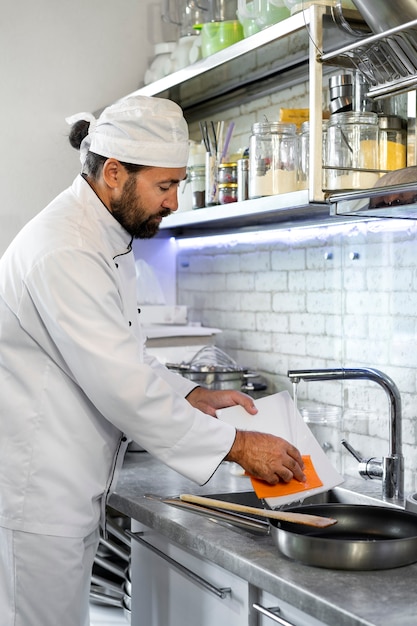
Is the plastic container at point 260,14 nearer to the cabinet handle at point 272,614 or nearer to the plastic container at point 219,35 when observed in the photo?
the plastic container at point 219,35

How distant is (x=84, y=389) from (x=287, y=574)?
65 cm

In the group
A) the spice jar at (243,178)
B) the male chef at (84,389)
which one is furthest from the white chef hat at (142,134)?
the spice jar at (243,178)

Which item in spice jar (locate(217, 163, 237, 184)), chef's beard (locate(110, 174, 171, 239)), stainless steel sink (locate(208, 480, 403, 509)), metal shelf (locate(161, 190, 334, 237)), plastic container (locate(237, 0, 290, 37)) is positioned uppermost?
plastic container (locate(237, 0, 290, 37))

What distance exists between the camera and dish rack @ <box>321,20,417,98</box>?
201 centimetres

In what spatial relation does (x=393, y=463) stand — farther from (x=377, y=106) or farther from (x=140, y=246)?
(x=140, y=246)

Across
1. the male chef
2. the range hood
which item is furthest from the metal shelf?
the male chef

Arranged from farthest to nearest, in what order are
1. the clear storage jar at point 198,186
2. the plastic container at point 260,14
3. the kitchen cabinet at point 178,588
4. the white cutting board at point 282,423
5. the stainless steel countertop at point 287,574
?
the clear storage jar at point 198,186, the plastic container at point 260,14, the white cutting board at point 282,423, the kitchen cabinet at point 178,588, the stainless steel countertop at point 287,574

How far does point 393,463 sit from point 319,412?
0.51m

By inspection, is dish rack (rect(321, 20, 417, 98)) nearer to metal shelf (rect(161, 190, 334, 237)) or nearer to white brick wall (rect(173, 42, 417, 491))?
white brick wall (rect(173, 42, 417, 491))

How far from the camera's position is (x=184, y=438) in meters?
2.00

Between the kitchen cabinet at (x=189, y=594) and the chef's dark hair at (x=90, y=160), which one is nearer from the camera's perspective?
the kitchen cabinet at (x=189, y=594)

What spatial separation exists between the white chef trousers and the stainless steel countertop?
22 centimetres

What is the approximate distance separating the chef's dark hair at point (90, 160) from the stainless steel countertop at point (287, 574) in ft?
2.78

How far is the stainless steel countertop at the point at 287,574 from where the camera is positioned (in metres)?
1.46
